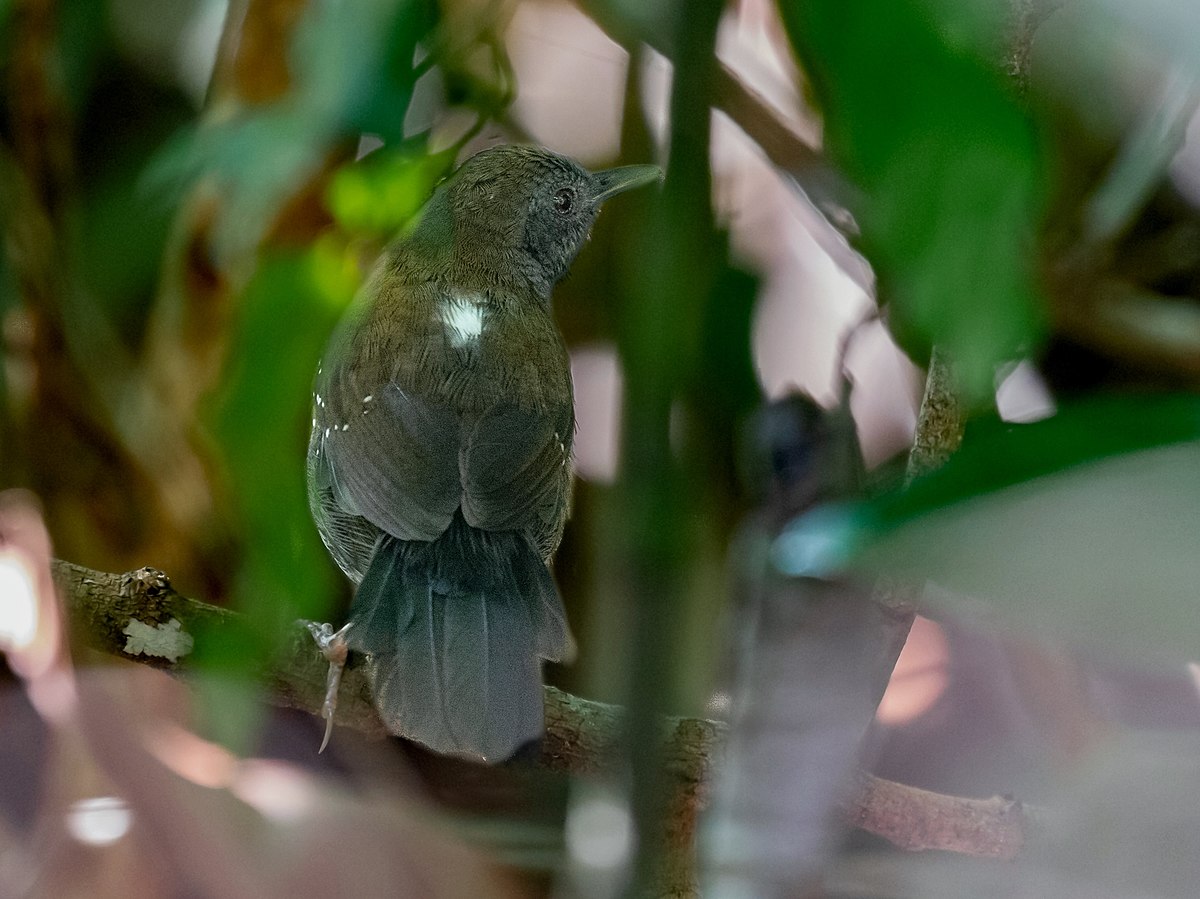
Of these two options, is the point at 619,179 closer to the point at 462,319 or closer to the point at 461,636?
the point at 462,319

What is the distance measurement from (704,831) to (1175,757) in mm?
260

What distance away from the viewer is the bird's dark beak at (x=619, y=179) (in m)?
0.54

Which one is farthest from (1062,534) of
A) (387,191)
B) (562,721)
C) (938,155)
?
(387,191)

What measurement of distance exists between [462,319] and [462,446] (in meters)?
0.06

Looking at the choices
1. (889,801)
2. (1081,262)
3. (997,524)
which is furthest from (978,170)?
(1081,262)

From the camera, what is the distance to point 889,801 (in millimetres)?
728

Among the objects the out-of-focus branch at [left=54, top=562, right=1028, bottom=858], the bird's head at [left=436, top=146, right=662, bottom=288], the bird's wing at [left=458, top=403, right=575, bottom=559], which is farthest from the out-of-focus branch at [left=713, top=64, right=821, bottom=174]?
the out-of-focus branch at [left=54, top=562, right=1028, bottom=858]

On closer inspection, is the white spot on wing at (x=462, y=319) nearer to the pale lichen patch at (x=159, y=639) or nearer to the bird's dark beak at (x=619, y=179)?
the bird's dark beak at (x=619, y=179)

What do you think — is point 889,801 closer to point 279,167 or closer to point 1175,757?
point 1175,757

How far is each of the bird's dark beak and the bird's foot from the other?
244 millimetres

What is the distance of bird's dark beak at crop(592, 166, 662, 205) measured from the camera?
54 cm

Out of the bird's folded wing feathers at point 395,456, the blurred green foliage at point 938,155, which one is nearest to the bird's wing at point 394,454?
the bird's folded wing feathers at point 395,456

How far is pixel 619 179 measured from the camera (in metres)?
0.56

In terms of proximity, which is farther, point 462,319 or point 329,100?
point 329,100
